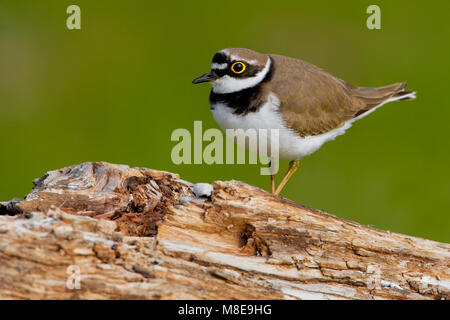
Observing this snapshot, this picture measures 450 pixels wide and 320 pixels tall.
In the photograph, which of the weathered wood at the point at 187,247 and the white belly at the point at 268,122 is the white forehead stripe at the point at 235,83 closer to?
the white belly at the point at 268,122

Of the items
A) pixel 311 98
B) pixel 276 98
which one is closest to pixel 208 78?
pixel 276 98

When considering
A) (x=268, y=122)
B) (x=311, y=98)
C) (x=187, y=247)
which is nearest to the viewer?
(x=187, y=247)

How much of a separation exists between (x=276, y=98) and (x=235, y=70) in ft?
1.61

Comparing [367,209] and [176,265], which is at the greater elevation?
[176,265]

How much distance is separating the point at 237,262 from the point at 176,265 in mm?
497

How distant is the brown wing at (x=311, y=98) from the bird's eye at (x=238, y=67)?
33cm

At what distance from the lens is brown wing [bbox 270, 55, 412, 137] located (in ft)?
22.2

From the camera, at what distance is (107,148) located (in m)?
11.8

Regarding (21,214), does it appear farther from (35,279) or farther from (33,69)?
(33,69)

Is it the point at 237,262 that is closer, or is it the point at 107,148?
the point at 237,262

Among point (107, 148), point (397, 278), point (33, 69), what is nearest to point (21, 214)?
point (397, 278)

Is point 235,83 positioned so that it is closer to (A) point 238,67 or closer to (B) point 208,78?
(A) point 238,67

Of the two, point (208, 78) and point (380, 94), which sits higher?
point (208, 78)

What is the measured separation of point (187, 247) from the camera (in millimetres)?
5160
